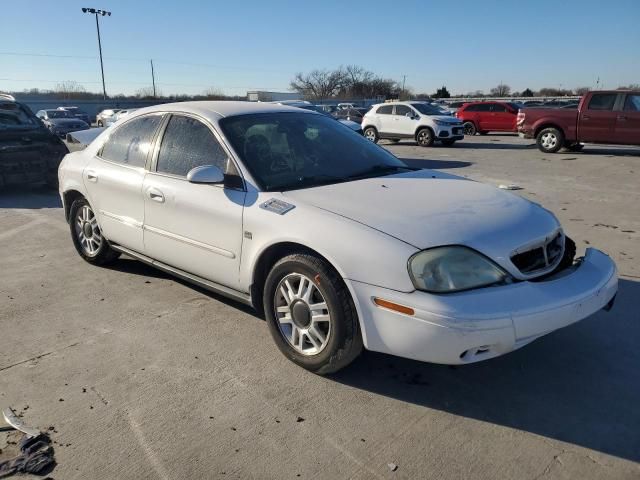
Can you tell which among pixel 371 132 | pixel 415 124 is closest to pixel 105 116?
pixel 371 132

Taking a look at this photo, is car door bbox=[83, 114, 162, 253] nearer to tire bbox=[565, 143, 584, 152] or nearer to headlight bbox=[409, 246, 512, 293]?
headlight bbox=[409, 246, 512, 293]

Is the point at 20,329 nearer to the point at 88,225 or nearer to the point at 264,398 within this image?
the point at 88,225

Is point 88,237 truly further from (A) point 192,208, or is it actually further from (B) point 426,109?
(B) point 426,109

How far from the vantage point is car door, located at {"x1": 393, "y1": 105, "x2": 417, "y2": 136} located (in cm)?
1845

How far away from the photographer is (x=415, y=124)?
18359mm

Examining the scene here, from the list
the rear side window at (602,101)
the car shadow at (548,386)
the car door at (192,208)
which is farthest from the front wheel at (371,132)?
the car shadow at (548,386)

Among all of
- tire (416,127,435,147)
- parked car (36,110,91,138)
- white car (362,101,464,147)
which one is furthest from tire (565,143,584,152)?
parked car (36,110,91,138)

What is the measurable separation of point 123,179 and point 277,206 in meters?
1.83

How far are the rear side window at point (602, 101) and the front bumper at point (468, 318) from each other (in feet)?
45.0

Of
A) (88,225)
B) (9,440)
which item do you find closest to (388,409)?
(9,440)

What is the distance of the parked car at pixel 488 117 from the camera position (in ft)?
74.2

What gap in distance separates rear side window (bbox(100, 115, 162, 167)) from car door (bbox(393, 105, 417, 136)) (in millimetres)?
15015

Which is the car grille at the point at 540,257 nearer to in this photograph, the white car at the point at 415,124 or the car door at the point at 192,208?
the car door at the point at 192,208

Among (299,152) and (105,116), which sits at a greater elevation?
(299,152)
